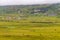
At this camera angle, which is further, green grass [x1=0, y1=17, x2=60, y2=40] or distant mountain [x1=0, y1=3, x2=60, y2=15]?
distant mountain [x1=0, y1=3, x2=60, y2=15]

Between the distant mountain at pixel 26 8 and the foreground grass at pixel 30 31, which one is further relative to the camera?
the distant mountain at pixel 26 8

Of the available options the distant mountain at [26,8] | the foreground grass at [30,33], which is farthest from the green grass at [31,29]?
the distant mountain at [26,8]

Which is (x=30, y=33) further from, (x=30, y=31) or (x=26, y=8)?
(x=26, y=8)

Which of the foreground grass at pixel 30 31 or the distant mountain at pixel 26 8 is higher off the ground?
the distant mountain at pixel 26 8

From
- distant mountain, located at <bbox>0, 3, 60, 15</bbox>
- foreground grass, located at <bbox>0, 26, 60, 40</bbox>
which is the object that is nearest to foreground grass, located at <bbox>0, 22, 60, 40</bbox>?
foreground grass, located at <bbox>0, 26, 60, 40</bbox>

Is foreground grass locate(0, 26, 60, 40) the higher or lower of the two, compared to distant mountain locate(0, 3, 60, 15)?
lower

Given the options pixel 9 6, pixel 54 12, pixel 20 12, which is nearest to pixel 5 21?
pixel 20 12

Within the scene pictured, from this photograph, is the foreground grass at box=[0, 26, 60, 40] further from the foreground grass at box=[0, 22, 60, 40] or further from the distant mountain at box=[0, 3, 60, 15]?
the distant mountain at box=[0, 3, 60, 15]

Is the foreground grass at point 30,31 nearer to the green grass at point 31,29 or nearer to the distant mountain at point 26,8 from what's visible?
the green grass at point 31,29

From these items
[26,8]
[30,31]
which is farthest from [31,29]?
[26,8]

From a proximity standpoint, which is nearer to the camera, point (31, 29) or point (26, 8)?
point (31, 29)

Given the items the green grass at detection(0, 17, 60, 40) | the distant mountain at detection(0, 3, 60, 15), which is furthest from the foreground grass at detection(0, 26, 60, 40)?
the distant mountain at detection(0, 3, 60, 15)
